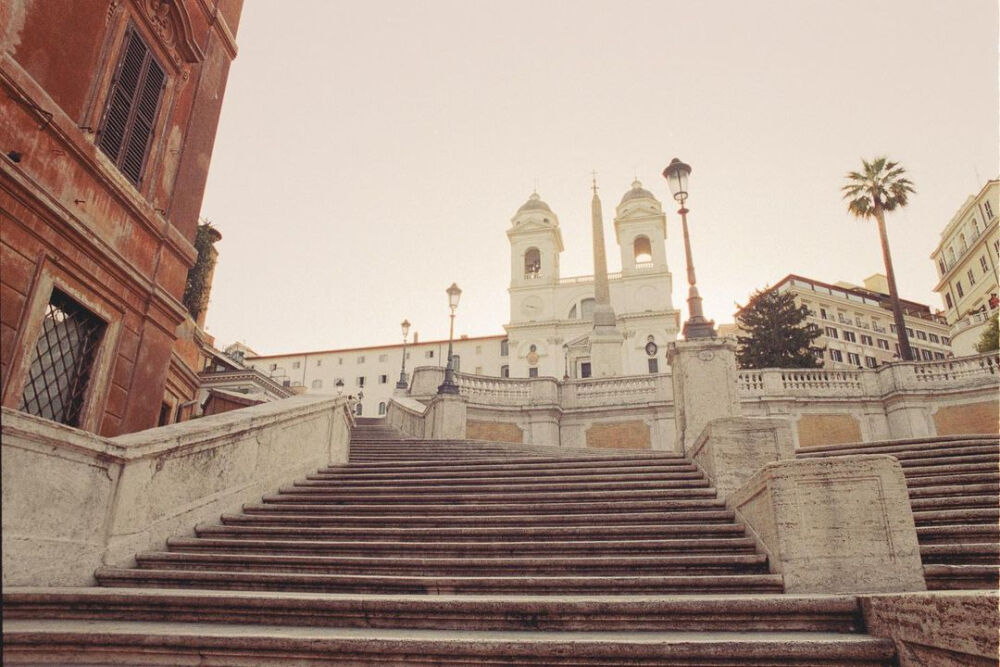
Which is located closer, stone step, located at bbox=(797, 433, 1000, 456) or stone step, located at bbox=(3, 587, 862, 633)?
stone step, located at bbox=(3, 587, 862, 633)

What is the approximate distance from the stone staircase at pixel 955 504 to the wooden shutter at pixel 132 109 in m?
10.8

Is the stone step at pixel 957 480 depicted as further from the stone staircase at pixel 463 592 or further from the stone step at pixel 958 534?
the stone staircase at pixel 463 592

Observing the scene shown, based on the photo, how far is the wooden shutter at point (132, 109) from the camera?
8695 mm

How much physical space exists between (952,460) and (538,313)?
2190 inches

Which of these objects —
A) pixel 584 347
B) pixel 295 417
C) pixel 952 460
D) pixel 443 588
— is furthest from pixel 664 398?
pixel 584 347

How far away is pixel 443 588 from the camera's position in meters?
4.90

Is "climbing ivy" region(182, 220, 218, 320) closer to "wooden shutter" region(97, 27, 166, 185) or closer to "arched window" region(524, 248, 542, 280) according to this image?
"wooden shutter" region(97, 27, 166, 185)

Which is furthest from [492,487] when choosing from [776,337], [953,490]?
[776,337]

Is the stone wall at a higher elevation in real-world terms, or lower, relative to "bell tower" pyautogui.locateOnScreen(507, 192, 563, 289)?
lower

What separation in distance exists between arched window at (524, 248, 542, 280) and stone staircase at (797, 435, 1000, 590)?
57396 millimetres

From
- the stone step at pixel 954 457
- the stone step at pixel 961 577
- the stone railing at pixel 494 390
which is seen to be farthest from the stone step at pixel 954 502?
the stone railing at pixel 494 390

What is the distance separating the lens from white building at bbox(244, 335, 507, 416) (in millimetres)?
75312

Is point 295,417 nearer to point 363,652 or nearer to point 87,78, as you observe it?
point 87,78

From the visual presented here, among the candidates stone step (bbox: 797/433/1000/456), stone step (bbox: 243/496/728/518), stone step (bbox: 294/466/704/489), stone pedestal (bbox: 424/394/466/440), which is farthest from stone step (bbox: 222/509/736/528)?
stone pedestal (bbox: 424/394/466/440)
